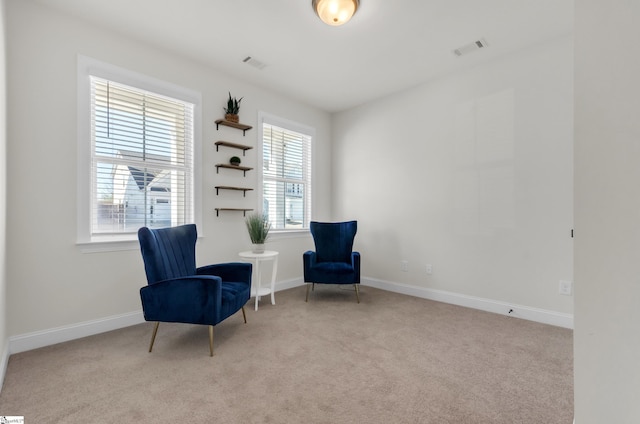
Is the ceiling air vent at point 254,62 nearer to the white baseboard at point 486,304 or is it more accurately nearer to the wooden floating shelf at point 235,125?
the wooden floating shelf at point 235,125

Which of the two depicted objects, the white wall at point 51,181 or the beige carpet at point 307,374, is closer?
the beige carpet at point 307,374

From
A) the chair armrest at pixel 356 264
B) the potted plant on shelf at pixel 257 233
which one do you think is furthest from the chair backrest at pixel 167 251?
the chair armrest at pixel 356 264

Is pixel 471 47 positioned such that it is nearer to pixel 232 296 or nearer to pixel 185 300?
pixel 232 296

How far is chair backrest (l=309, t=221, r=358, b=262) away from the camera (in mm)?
3781

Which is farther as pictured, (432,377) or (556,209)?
(556,209)

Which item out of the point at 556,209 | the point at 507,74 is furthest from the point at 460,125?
the point at 556,209

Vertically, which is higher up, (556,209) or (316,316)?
(556,209)

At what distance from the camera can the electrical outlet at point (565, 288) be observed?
2637mm

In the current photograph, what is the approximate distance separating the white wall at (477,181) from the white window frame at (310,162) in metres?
0.73

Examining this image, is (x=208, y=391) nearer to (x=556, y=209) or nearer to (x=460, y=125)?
(x=556, y=209)

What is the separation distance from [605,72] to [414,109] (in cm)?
281

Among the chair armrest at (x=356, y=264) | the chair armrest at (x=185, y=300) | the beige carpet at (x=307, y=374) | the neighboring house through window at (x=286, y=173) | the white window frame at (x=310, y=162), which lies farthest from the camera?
the neighboring house through window at (x=286, y=173)

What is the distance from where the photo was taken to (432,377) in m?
1.81

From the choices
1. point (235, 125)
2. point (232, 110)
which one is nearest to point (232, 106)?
point (232, 110)
